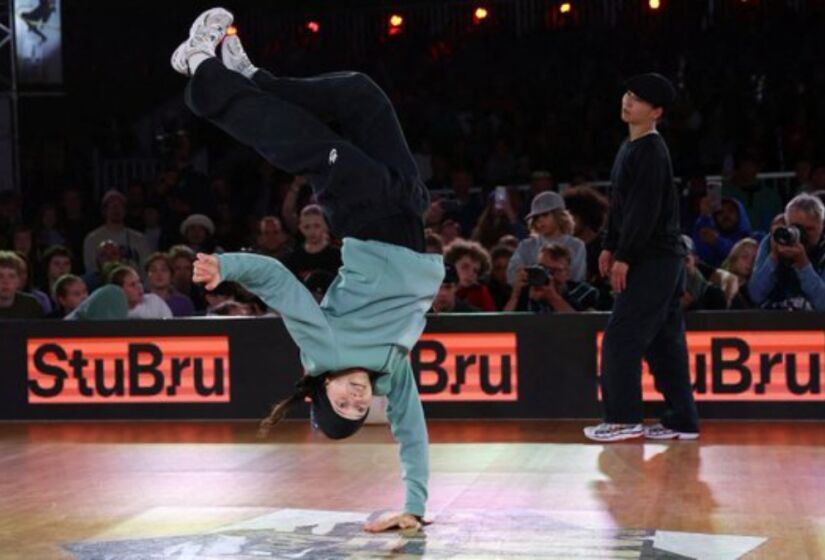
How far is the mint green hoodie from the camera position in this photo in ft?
16.4

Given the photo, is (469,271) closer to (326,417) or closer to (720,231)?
(720,231)

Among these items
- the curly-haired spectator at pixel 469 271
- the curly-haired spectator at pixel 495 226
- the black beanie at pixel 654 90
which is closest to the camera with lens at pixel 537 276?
the curly-haired spectator at pixel 469 271

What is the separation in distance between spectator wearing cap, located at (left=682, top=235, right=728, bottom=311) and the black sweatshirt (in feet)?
3.51

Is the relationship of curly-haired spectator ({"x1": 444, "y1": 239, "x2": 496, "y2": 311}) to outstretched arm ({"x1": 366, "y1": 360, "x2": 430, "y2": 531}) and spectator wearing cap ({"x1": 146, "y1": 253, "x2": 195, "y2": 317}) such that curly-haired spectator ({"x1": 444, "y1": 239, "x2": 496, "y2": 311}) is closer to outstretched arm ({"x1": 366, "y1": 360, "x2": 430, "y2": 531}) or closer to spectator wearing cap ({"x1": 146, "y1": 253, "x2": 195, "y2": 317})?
spectator wearing cap ({"x1": 146, "y1": 253, "x2": 195, "y2": 317})

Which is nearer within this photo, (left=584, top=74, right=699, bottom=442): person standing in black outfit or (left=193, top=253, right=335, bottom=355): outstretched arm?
(left=193, top=253, right=335, bottom=355): outstretched arm

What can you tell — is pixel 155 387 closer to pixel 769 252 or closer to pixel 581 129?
pixel 769 252

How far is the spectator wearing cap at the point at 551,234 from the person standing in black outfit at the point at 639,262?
4.78 feet

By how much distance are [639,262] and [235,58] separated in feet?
7.73

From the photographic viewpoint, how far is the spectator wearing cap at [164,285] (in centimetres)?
981

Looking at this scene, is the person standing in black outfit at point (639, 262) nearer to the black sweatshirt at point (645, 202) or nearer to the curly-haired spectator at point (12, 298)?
the black sweatshirt at point (645, 202)

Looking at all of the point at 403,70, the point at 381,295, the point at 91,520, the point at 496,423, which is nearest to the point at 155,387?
the point at 496,423

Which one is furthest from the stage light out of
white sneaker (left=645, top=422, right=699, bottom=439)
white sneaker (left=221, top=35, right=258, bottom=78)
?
white sneaker (left=221, top=35, right=258, bottom=78)

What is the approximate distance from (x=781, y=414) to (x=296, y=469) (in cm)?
295

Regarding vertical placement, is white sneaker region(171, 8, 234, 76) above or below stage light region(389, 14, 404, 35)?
below
